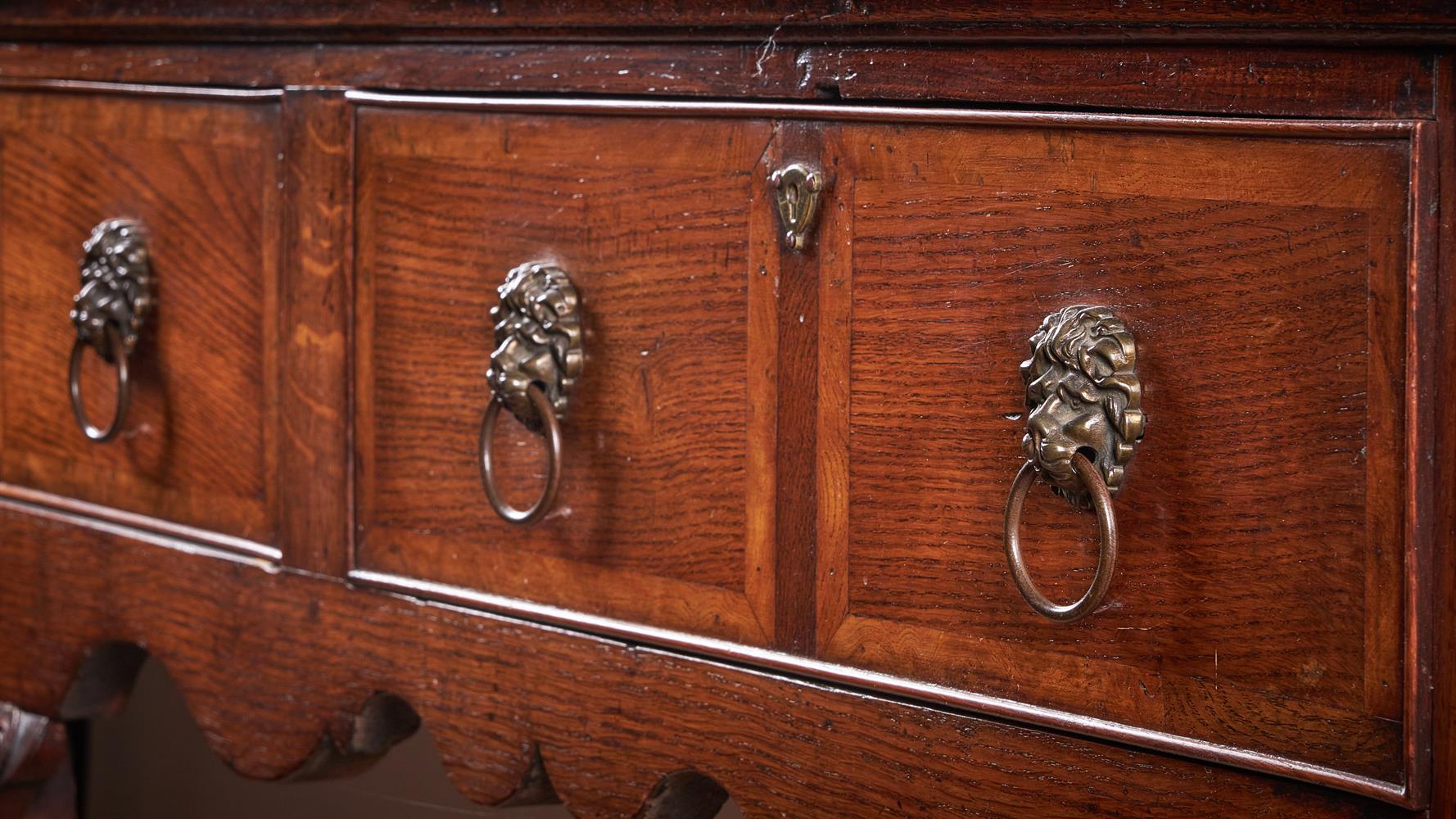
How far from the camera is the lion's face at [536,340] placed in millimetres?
681

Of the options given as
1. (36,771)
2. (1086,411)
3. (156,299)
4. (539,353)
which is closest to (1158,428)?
(1086,411)

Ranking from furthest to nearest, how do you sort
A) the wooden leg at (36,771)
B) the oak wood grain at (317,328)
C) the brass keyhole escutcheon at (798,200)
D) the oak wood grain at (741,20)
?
the wooden leg at (36,771) < the oak wood grain at (317,328) < the brass keyhole escutcheon at (798,200) < the oak wood grain at (741,20)

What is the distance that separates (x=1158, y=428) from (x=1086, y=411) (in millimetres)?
27

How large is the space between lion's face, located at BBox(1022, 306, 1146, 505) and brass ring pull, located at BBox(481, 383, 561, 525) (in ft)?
0.69

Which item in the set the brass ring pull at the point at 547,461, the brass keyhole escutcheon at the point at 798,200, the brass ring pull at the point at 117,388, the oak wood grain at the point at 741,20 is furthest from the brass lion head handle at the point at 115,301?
the brass keyhole escutcheon at the point at 798,200

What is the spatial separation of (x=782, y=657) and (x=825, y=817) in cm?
7

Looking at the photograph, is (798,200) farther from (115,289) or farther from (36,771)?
(36,771)

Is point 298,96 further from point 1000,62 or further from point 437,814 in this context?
point 437,814

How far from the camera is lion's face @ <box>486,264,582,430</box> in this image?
681mm

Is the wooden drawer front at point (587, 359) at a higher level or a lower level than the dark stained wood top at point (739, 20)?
lower

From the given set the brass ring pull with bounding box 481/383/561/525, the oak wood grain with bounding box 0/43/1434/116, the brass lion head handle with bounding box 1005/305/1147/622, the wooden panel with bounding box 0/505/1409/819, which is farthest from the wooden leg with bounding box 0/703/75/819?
the brass lion head handle with bounding box 1005/305/1147/622

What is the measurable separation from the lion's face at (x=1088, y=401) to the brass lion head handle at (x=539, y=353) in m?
0.21

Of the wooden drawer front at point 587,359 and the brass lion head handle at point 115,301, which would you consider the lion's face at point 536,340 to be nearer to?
the wooden drawer front at point 587,359

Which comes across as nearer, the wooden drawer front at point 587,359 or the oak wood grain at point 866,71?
the oak wood grain at point 866,71
